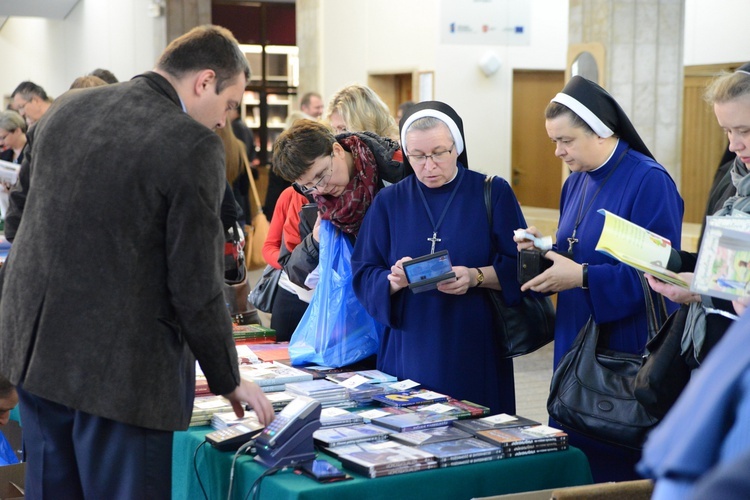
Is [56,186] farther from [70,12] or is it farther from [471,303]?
[70,12]

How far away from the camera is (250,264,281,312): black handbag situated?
3.96 metres

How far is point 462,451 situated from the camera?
91.8 inches

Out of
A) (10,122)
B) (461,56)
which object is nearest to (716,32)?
(461,56)

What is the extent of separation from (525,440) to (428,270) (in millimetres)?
639

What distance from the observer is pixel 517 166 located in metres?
12.0

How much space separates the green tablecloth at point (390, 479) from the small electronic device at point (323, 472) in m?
0.02

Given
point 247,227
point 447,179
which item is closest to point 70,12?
point 247,227

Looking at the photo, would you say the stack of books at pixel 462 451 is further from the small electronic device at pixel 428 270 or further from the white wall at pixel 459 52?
the white wall at pixel 459 52

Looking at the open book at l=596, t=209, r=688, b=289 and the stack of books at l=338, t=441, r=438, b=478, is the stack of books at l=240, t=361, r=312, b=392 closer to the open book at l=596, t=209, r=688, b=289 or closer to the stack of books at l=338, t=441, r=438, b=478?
the stack of books at l=338, t=441, r=438, b=478

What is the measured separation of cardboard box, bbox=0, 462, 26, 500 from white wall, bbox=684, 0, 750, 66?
753cm

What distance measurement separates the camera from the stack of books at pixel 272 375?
2990 millimetres

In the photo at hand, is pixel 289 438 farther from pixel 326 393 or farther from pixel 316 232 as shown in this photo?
pixel 316 232

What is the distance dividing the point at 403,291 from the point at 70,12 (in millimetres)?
17381

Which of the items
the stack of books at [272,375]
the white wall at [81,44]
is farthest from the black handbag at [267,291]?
the white wall at [81,44]
